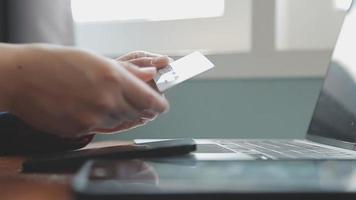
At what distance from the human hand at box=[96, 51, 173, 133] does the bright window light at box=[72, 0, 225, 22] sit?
66 cm

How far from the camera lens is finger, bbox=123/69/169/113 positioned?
1.55ft

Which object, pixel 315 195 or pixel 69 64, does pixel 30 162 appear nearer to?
pixel 69 64

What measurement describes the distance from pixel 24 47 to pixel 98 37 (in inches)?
42.3

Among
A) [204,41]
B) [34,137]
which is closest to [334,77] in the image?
[34,137]

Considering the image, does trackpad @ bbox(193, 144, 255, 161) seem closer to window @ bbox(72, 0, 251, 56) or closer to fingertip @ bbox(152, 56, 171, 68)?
fingertip @ bbox(152, 56, 171, 68)

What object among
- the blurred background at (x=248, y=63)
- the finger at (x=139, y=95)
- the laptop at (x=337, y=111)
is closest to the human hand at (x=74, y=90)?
the finger at (x=139, y=95)

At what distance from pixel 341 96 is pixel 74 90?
0.50 meters

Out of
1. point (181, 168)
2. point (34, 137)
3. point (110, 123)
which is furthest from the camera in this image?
point (34, 137)

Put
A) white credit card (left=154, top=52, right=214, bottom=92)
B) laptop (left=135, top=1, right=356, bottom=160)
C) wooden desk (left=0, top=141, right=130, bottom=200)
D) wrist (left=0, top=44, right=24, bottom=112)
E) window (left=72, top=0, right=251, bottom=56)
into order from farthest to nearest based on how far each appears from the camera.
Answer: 1. window (left=72, top=0, right=251, bottom=56)
2. laptop (left=135, top=1, right=356, bottom=160)
3. white credit card (left=154, top=52, right=214, bottom=92)
4. wrist (left=0, top=44, right=24, bottom=112)
5. wooden desk (left=0, top=141, right=130, bottom=200)

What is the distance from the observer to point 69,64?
46 centimetres

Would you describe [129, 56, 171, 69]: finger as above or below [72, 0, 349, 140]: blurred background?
above

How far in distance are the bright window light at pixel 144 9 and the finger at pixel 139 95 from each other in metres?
1.02

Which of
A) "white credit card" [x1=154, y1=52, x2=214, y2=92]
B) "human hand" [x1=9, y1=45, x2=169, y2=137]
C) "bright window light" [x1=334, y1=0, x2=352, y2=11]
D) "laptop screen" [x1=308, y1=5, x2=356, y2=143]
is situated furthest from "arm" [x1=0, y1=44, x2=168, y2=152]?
"bright window light" [x1=334, y1=0, x2=352, y2=11]

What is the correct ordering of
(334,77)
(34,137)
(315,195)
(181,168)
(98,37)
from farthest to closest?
(98,37) → (334,77) → (34,137) → (181,168) → (315,195)
